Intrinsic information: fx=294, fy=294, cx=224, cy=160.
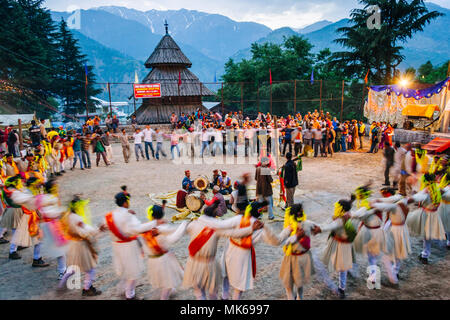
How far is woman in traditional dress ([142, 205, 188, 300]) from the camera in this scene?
4.07m

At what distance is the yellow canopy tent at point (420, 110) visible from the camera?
16984 mm

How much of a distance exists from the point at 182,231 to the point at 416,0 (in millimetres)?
37212

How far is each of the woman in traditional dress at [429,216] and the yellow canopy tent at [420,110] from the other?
14.3m

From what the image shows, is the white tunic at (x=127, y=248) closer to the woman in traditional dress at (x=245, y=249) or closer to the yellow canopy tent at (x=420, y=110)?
the woman in traditional dress at (x=245, y=249)

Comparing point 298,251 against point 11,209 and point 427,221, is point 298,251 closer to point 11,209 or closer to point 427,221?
point 427,221

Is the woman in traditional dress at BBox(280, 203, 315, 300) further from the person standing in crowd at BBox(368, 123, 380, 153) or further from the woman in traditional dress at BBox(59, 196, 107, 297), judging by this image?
the person standing in crowd at BBox(368, 123, 380, 153)

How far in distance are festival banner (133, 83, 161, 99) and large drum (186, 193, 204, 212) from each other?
64.0 ft

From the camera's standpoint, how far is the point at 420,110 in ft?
57.8

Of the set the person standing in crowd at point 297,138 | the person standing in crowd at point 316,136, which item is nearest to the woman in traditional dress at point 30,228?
the person standing in crowd at point 297,138

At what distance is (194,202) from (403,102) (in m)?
17.9

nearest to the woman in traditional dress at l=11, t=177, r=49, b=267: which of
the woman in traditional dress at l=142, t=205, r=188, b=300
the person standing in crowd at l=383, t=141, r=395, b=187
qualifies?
the woman in traditional dress at l=142, t=205, r=188, b=300

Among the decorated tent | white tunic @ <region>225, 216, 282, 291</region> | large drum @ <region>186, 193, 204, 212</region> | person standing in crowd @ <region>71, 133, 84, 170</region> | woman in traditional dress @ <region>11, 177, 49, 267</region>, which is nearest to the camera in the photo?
white tunic @ <region>225, 216, 282, 291</region>
